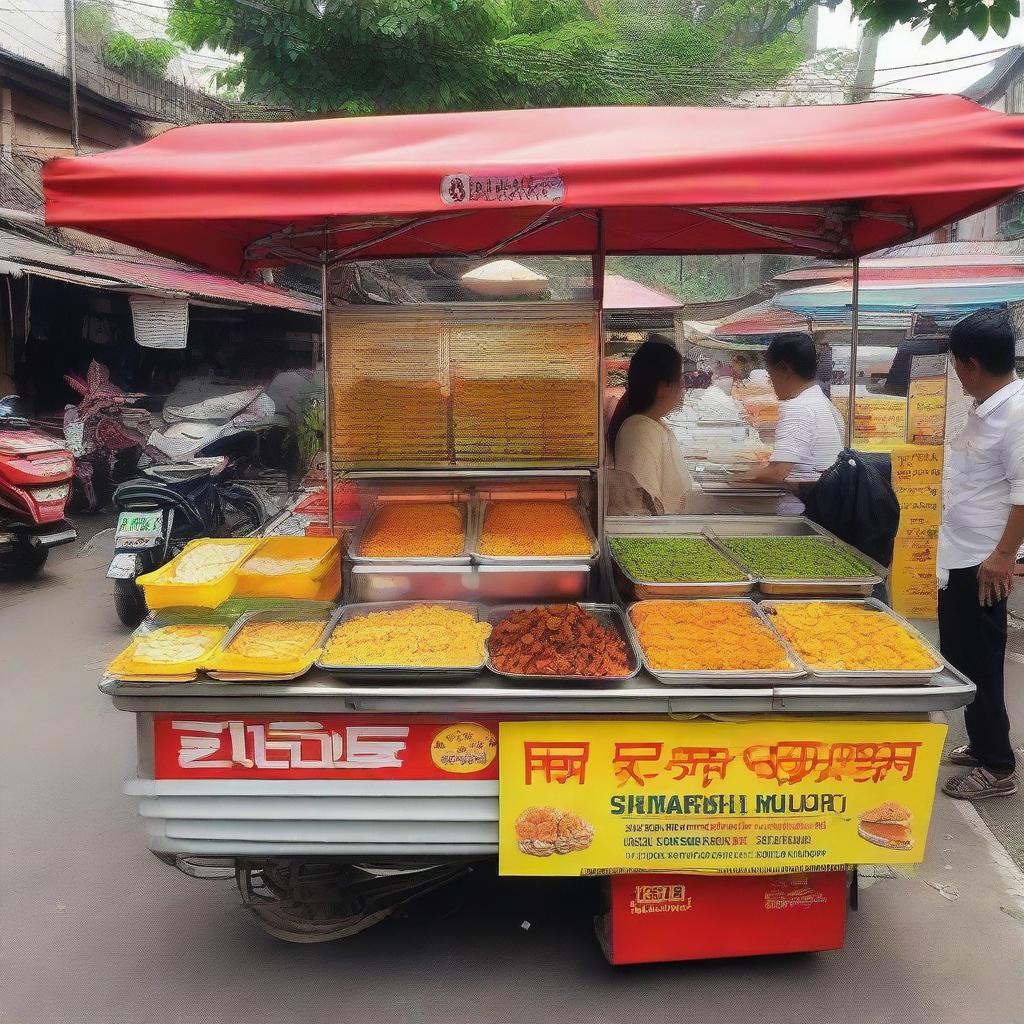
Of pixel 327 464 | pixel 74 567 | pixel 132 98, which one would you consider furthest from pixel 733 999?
pixel 132 98

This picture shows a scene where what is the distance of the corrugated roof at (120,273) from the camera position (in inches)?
357

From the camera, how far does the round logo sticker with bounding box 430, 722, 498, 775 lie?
263 cm

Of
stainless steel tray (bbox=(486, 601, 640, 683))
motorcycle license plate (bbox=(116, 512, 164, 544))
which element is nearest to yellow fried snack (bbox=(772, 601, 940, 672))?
stainless steel tray (bbox=(486, 601, 640, 683))

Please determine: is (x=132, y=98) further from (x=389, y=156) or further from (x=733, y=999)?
(x=733, y=999)

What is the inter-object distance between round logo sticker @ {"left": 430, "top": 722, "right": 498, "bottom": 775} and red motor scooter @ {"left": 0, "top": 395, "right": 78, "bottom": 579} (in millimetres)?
6200

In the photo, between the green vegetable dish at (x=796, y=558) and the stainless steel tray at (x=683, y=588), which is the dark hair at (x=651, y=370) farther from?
the stainless steel tray at (x=683, y=588)

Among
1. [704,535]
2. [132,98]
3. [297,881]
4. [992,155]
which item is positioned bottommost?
[297,881]

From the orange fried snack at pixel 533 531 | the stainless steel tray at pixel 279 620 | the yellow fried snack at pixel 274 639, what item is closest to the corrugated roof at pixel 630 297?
the orange fried snack at pixel 533 531

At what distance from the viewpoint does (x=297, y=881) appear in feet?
9.55

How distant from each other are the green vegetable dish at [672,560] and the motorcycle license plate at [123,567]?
416 cm

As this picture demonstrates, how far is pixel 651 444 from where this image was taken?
4402 mm

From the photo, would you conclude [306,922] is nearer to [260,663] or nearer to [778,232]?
[260,663]

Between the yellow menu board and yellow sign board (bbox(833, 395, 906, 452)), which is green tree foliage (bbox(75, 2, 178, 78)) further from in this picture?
the yellow menu board

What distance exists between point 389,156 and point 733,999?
276 cm
